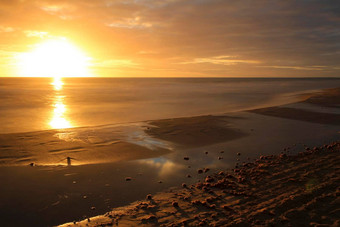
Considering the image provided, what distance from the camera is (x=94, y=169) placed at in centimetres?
1015

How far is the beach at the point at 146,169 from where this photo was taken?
22.1 feet

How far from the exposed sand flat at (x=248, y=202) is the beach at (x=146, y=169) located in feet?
0.13

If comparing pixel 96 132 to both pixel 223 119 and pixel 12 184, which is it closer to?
pixel 12 184

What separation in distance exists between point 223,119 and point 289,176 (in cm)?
1260

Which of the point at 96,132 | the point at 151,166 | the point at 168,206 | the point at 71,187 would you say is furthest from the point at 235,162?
the point at 96,132

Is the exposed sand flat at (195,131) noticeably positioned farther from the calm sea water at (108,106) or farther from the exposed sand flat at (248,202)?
the calm sea water at (108,106)

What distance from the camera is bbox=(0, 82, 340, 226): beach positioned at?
6730mm

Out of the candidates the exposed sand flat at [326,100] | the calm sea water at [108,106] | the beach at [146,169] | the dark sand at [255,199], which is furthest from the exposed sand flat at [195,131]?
the exposed sand flat at [326,100]

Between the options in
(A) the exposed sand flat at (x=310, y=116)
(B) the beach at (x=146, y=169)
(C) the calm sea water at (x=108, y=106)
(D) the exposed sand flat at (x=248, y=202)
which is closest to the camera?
(D) the exposed sand flat at (x=248, y=202)

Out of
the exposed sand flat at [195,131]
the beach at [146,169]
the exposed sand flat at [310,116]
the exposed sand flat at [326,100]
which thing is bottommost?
the beach at [146,169]

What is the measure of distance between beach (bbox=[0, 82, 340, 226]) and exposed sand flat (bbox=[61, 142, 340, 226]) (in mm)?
41

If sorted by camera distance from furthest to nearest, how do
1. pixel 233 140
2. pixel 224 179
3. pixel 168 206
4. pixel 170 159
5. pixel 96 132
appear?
pixel 96 132 < pixel 233 140 < pixel 170 159 < pixel 224 179 < pixel 168 206

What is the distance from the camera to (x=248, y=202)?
6.89 meters

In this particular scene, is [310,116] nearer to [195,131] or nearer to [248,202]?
[195,131]
